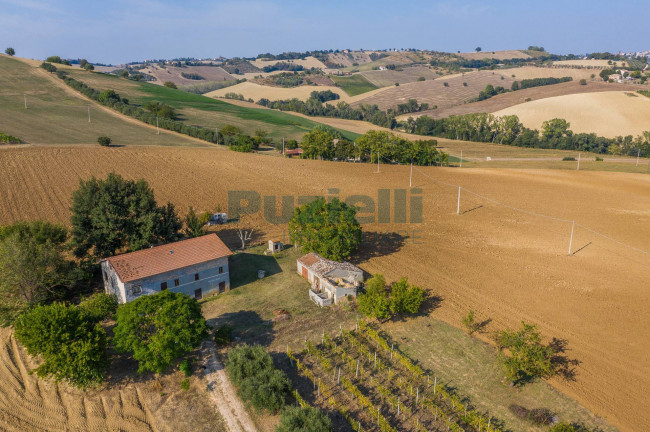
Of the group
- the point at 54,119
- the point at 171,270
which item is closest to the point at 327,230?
the point at 171,270

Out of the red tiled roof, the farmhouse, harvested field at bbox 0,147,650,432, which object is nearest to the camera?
harvested field at bbox 0,147,650,432

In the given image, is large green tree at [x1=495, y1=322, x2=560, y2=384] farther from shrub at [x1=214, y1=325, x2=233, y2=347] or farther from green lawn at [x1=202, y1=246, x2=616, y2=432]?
shrub at [x1=214, y1=325, x2=233, y2=347]

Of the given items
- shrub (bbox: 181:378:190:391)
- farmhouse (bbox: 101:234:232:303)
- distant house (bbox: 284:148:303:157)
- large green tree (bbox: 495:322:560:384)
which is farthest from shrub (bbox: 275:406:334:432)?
distant house (bbox: 284:148:303:157)

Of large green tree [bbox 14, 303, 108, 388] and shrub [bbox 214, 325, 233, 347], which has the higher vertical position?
large green tree [bbox 14, 303, 108, 388]

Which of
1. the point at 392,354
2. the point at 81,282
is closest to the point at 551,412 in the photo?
the point at 392,354

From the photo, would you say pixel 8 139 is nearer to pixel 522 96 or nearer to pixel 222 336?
pixel 222 336

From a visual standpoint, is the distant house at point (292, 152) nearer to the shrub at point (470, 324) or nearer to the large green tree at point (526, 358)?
the shrub at point (470, 324)
